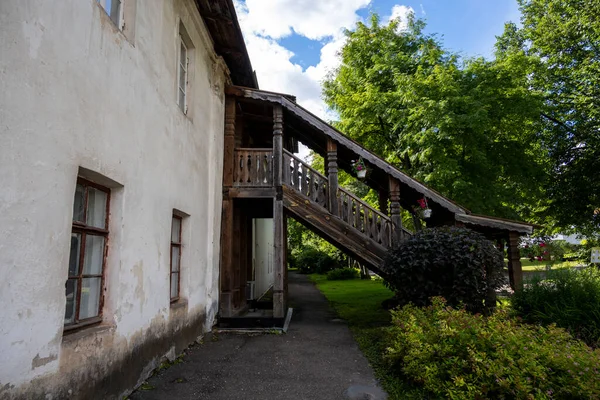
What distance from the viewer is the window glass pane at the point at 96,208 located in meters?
3.93

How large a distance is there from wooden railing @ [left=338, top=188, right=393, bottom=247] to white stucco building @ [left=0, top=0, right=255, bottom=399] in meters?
3.68

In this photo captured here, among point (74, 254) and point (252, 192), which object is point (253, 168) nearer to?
point (252, 192)

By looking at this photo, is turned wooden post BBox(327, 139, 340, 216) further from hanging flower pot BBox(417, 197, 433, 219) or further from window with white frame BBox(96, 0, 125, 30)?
window with white frame BBox(96, 0, 125, 30)

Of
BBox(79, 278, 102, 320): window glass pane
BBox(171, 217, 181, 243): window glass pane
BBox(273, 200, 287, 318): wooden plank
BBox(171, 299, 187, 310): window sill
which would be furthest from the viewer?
BBox(273, 200, 287, 318): wooden plank

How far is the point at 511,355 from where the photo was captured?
4.00 metres

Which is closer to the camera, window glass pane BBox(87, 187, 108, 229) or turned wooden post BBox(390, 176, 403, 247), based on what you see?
window glass pane BBox(87, 187, 108, 229)

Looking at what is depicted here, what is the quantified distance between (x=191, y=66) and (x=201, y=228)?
→ 329cm

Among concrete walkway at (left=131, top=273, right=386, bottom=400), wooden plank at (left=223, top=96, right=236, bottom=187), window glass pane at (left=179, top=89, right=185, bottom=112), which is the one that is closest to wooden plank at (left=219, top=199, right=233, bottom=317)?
wooden plank at (left=223, top=96, right=236, bottom=187)

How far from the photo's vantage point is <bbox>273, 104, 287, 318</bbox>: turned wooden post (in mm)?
8484

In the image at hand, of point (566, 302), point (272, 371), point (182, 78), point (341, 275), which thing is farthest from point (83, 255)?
point (341, 275)

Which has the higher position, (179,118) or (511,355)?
(179,118)

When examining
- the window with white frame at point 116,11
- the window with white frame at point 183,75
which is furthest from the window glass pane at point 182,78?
the window with white frame at point 116,11

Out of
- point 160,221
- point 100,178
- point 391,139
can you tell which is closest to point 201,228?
point 160,221

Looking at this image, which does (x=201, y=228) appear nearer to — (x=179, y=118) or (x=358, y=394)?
(x=179, y=118)
